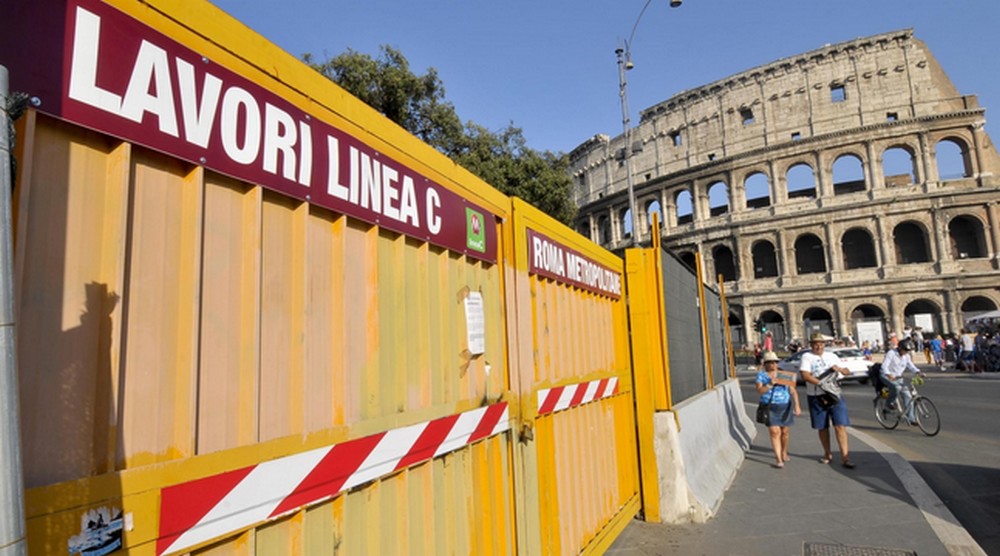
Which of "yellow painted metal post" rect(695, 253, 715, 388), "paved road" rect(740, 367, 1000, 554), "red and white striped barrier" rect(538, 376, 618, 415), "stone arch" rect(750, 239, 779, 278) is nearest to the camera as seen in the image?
"red and white striped barrier" rect(538, 376, 618, 415)

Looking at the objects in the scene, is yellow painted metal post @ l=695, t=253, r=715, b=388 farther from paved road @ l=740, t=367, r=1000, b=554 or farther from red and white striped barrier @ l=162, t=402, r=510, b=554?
red and white striped barrier @ l=162, t=402, r=510, b=554

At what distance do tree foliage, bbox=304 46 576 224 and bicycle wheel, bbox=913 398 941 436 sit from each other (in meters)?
16.0

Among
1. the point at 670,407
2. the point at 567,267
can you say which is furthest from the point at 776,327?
the point at 567,267

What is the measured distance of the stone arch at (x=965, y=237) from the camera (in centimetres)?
4044

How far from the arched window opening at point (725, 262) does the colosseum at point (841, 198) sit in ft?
0.40

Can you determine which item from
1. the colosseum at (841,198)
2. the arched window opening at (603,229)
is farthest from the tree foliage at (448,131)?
the arched window opening at (603,229)

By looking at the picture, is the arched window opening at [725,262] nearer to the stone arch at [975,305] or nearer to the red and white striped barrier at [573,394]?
the stone arch at [975,305]

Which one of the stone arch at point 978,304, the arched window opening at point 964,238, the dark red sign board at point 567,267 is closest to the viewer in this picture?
the dark red sign board at point 567,267

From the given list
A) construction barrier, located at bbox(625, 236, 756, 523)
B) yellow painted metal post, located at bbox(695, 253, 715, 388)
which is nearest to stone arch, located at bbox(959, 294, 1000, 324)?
yellow painted metal post, located at bbox(695, 253, 715, 388)

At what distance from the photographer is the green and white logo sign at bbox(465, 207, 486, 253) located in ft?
9.95

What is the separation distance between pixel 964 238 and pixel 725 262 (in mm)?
16390

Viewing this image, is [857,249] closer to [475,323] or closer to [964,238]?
[964,238]

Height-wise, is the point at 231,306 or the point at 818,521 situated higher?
the point at 231,306

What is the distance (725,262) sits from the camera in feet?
162
